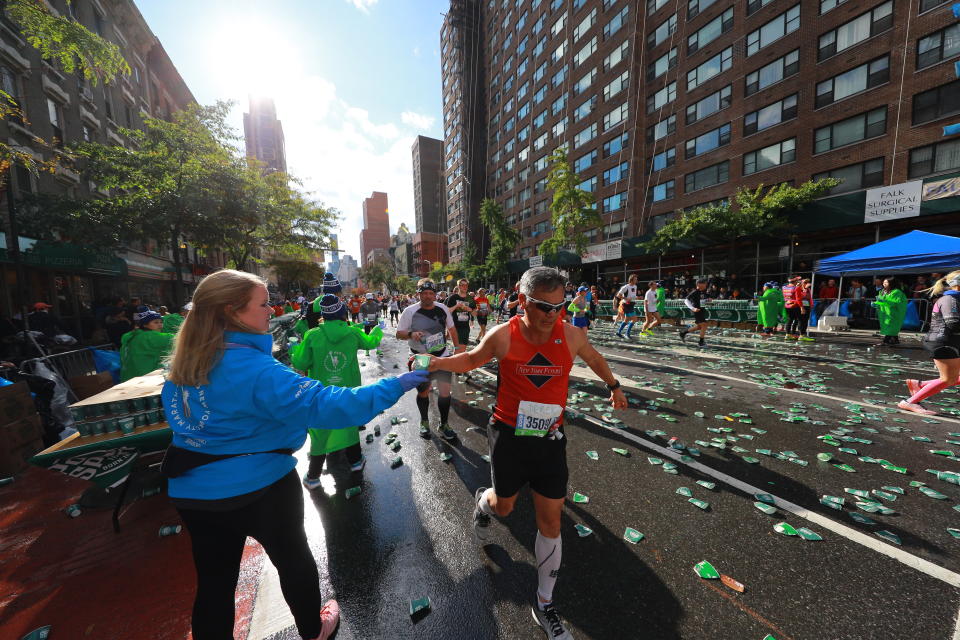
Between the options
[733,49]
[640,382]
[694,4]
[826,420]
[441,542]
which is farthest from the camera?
[694,4]

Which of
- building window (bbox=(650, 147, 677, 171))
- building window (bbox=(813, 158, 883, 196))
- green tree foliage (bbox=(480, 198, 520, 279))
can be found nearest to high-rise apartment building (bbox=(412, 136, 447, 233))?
green tree foliage (bbox=(480, 198, 520, 279))

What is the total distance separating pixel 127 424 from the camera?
127 inches

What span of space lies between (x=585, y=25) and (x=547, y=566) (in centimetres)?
5108

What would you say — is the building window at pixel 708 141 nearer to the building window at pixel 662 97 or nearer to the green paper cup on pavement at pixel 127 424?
the building window at pixel 662 97

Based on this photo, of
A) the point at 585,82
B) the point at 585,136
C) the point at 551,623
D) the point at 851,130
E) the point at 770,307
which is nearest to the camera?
the point at 551,623

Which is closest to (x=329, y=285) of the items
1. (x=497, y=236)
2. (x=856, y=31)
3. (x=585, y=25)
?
(x=856, y=31)

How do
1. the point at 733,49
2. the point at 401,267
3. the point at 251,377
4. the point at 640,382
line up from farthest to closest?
the point at 401,267
the point at 733,49
the point at 640,382
the point at 251,377

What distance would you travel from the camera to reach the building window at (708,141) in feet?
88.5

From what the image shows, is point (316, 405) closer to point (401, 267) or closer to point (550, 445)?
point (550, 445)

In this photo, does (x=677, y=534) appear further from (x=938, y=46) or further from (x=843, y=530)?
(x=938, y=46)

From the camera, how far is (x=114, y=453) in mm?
3164

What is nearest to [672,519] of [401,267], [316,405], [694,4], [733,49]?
[316,405]

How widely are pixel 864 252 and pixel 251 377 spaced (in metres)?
18.8

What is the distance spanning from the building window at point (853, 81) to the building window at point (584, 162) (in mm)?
18494
